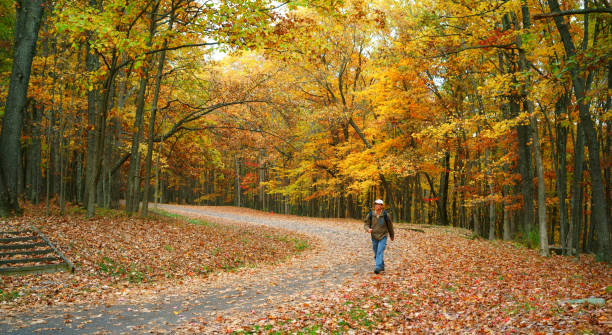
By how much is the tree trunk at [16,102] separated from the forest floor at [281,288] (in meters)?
1.00

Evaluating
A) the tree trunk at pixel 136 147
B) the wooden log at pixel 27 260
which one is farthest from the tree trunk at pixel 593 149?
the wooden log at pixel 27 260

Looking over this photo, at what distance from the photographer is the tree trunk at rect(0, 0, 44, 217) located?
11.4 metres

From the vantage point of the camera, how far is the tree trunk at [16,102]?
11.4m

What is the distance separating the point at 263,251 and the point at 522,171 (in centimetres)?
1174

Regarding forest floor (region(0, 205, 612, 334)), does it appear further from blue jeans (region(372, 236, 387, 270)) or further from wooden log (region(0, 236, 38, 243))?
wooden log (region(0, 236, 38, 243))

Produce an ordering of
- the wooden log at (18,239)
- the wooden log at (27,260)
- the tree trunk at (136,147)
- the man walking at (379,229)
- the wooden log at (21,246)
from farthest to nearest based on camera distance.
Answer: the tree trunk at (136,147) → the man walking at (379,229) → the wooden log at (18,239) → the wooden log at (21,246) → the wooden log at (27,260)

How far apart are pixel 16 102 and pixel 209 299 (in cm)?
996

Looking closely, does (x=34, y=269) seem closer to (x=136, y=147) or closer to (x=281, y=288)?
(x=281, y=288)

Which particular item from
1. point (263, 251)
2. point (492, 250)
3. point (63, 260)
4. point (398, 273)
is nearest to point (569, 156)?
point (492, 250)

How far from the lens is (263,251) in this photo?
1327cm

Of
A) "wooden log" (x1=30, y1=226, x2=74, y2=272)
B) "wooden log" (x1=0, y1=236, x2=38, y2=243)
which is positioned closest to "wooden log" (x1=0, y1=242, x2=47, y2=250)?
"wooden log" (x1=30, y1=226, x2=74, y2=272)

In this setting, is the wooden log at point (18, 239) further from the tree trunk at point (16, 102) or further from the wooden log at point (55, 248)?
the tree trunk at point (16, 102)

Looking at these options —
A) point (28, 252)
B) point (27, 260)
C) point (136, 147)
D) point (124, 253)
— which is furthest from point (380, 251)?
point (136, 147)

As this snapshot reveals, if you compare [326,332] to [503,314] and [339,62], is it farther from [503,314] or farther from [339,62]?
[339,62]
